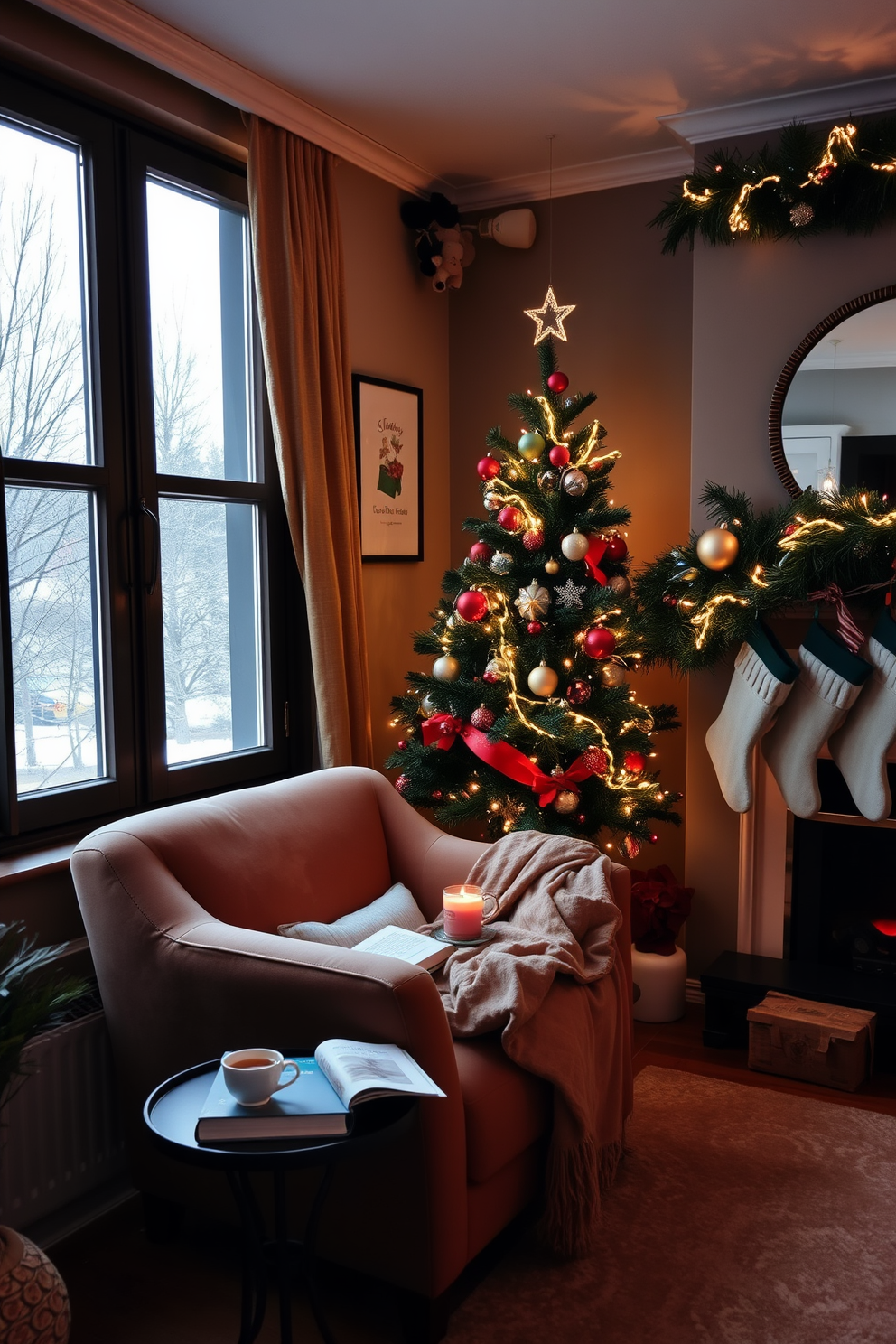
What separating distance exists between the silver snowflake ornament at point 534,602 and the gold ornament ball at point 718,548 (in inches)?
17.5

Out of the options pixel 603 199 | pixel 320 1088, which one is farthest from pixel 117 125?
pixel 320 1088

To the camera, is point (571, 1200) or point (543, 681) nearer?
point (571, 1200)

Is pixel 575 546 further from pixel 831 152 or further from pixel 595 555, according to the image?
pixel 831 152

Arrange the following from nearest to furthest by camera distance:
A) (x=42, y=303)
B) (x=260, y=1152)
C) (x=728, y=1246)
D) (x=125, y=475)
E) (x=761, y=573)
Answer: (x=260, y=1152) < (x=728, y=1246) < (x=42, y=303) < (x=125, y=475) < (x=761, y=573)

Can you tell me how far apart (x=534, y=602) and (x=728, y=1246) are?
1609 millimetres

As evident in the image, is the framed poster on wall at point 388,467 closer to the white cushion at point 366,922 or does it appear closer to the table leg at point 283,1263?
the white cushion at point 366,922

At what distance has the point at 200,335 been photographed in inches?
118

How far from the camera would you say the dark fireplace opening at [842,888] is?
10.8 feet

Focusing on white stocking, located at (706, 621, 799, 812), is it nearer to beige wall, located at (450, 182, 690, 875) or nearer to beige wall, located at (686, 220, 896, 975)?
beige wall, located at (686, 220, 896, 975)


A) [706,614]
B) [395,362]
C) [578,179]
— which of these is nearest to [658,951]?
[706,614]

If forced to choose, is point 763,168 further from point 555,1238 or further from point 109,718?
point 555,1238

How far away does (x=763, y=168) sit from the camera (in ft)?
10.1

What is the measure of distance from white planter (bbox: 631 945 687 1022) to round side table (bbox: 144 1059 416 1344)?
1641mm

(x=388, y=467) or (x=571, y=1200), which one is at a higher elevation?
(x=388, y=467)
